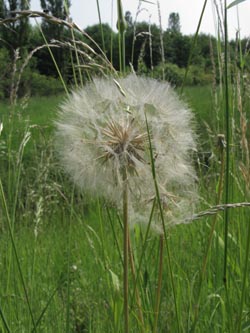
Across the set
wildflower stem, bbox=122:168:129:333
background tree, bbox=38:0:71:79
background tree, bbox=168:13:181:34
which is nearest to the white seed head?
wildflower stem, bbox=122:168:129:333

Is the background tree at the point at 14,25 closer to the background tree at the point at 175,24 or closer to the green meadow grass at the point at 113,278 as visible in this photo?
the green meadow grass at the point at 113,278

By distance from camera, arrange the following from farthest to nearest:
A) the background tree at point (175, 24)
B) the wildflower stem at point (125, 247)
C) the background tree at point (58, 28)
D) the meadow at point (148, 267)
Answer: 1. the background tree at point (175, 24)
2. the background tree at point (58, 28)
3. the meadow at point (148, 267)
4. the wildflower stem at point (125, 247)

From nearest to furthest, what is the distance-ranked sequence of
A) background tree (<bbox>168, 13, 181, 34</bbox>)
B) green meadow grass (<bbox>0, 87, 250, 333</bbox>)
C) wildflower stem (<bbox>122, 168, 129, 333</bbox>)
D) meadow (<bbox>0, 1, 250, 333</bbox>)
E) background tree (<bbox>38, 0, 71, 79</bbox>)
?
wildflower stem (<bbox>122, 168, 129, 333</bbox>) < meadow (<bbox>0, 1, 250, 333</bbox>) < green meadow grass (<bbox>0, 87, 250, 333</bbox>) < background tree (<bbox>38, 0, 71, 79</bbox>) < background tree (<bbox>168, 13, 181, 34</bbox>)

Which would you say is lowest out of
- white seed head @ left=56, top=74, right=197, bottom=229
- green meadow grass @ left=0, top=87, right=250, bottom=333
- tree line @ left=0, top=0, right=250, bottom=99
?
green meadow grass @ left=0, top=87, right=250, bottom=333

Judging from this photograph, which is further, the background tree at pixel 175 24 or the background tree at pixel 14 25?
the background tree at pixel 175 24

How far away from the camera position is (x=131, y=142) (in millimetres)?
915

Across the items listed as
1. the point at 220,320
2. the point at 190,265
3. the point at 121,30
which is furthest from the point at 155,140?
the point at 190,265

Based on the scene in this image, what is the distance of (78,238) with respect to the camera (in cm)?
286

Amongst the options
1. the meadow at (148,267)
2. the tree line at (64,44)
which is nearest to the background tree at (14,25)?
the tree line at (64,44)

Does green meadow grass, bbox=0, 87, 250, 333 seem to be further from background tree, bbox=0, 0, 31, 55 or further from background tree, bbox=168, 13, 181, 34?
background tree, bbox=168, 13, 181, 34

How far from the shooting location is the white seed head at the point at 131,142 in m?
0.91

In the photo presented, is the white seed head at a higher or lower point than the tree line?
lower

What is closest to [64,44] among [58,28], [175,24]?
[58,28]

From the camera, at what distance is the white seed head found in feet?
2.97
